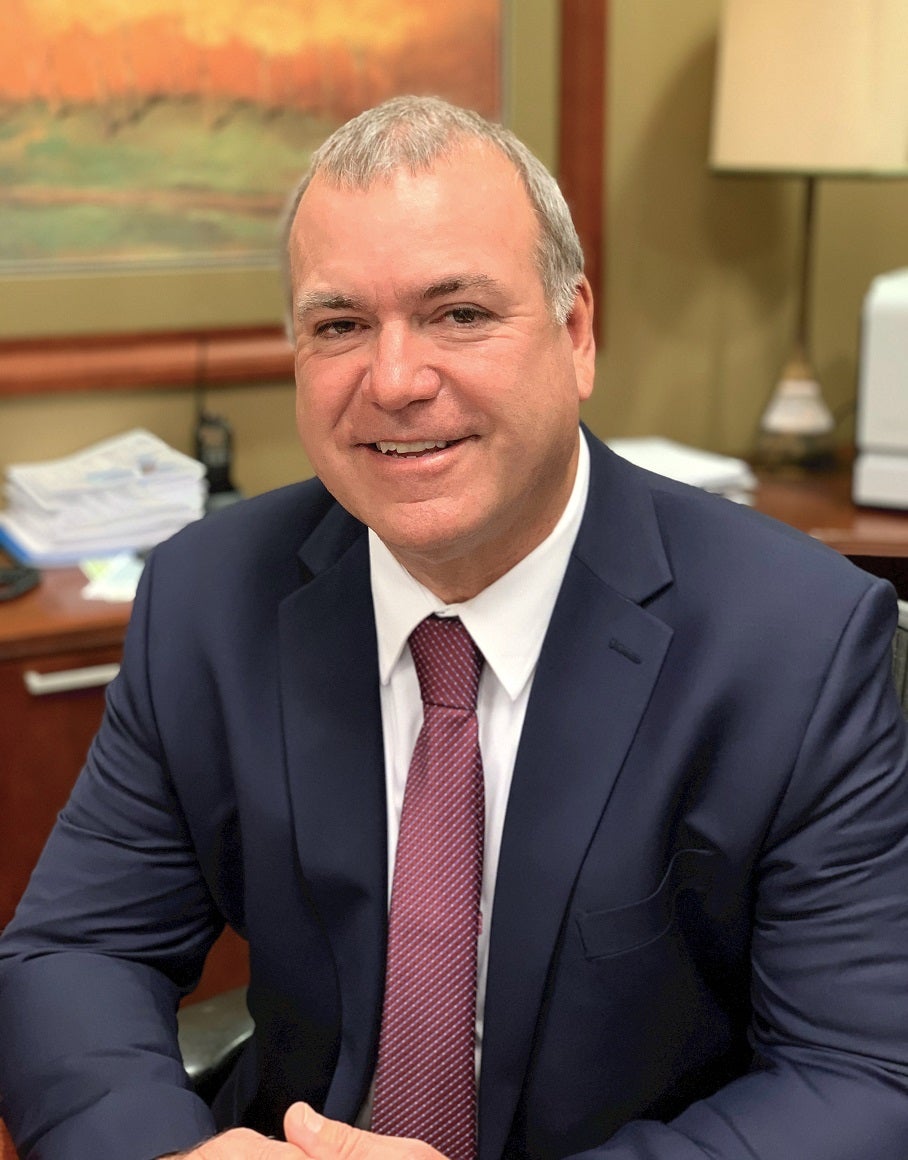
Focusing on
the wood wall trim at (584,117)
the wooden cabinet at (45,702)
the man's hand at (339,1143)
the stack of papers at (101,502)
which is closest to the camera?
the man's hand at (339,1143)

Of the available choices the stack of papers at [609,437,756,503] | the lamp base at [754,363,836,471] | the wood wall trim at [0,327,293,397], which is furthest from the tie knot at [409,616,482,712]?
the lamp base at [754,363,836,471]

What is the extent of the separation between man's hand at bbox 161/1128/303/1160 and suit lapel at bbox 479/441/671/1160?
22 cm

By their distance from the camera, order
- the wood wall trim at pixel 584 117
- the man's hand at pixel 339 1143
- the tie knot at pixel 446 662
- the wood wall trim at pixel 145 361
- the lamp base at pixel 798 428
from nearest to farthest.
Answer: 1. the man's hand at pixel 339 1143
2. the tie knot at pixel 446 662
3. the wood wall trim at pixel 145 361
4. the wood wall trim at pixel 584 117
5. the lamp base at pixel 798 428

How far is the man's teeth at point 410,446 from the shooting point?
1210mm

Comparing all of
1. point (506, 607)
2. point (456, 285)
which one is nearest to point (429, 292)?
point (456, 285)

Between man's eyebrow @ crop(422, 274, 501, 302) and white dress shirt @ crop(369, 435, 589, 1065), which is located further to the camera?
white dress shirt @ crop(369, 435, 589, 1065)

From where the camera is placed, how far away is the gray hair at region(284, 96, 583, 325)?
1164 mm

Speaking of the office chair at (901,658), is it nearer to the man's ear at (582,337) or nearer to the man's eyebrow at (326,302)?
the man's ear at (582,337)

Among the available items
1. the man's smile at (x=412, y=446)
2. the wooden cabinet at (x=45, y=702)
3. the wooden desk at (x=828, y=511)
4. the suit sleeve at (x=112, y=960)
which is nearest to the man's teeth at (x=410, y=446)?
the man's smile at (x=412, y=446)

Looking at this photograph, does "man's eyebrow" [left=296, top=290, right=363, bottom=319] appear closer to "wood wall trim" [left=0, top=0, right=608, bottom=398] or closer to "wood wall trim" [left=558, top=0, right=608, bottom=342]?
"wood wall trim" [left=0, top=0, right=608, bottom=398]

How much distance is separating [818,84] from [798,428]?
2.41 feet

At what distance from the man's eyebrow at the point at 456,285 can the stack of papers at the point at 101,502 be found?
4.05 feet

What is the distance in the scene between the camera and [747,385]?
323 cm

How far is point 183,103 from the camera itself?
2.52 metres
